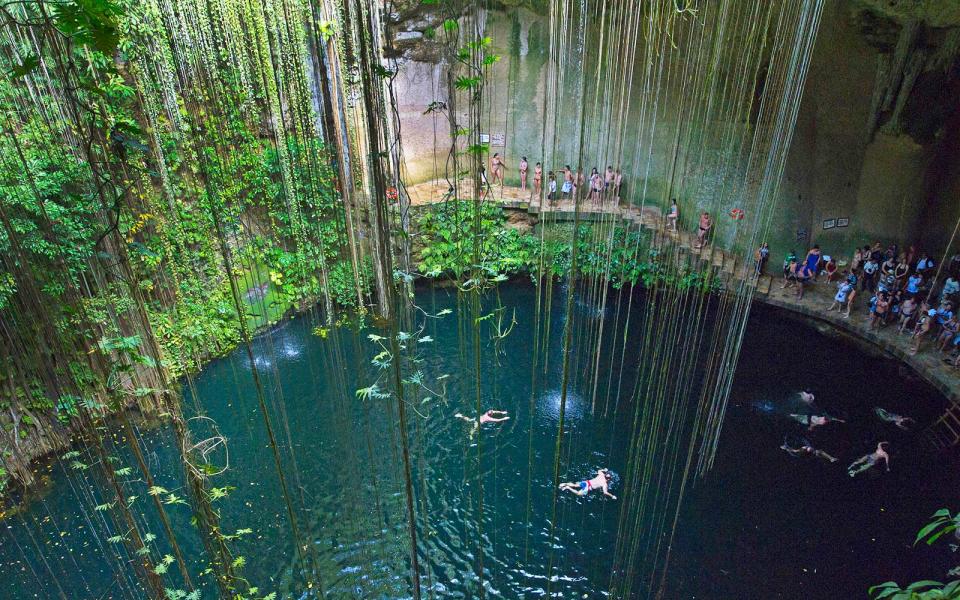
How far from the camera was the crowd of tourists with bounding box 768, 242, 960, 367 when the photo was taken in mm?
7093

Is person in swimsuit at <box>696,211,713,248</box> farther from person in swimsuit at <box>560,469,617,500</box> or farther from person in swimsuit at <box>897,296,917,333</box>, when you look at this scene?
person in swimsuit at <box>560,469,617,500</box>

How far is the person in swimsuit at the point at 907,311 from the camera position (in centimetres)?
739

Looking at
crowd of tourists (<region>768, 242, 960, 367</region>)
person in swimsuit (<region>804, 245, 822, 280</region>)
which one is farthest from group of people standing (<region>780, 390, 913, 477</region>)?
person in swimsuit (<region>804, 245, 822, 280</region>)

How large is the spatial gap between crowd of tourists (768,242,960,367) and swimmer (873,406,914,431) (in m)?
1.11

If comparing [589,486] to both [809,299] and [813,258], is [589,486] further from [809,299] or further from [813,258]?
[813,258]

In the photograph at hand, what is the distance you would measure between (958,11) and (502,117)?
292 inches

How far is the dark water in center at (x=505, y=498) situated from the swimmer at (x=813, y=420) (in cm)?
11

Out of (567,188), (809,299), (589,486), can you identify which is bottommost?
(589,486)

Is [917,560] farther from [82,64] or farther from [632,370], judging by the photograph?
[82,64]

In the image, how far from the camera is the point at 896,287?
787 centimetres

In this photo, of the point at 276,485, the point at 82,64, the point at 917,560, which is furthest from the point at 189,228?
the point at 917,560

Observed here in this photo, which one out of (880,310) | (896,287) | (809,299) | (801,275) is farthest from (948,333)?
(801,275)

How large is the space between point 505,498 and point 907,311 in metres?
6.23

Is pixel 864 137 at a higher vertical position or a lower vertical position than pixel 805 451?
higher
